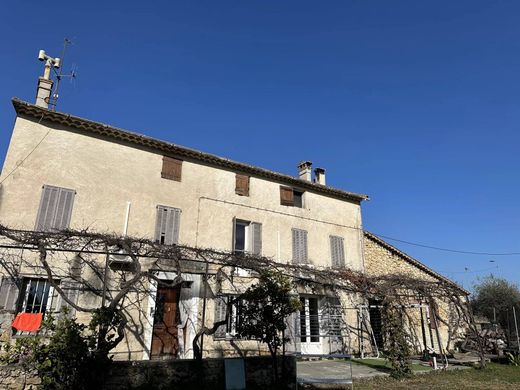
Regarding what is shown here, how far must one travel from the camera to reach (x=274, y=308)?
823cm

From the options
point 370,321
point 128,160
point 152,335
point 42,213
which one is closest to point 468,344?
point 370,321

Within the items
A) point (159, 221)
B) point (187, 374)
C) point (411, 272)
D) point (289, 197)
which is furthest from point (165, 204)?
point (411, 272)

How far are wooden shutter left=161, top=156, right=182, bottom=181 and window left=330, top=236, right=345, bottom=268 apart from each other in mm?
7268

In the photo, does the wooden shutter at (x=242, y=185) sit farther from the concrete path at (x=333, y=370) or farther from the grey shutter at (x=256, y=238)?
the concrete path at (x=333, y=370)

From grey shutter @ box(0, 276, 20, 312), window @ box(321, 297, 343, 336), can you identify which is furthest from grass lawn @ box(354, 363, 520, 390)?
grey shutter @ box(0, 276, 20, 312)

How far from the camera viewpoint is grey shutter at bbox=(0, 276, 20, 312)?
9.55 m

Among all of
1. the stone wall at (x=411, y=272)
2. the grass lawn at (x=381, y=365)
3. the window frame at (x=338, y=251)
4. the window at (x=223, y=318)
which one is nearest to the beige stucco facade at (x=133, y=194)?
the window frame at (x=338, y=251)

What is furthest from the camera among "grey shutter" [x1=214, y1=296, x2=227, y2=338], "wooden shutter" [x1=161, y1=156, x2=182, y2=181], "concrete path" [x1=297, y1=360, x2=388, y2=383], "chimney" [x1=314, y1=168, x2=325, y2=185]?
"chimney" [x1=314, y1=168, x2=325, y2=185]

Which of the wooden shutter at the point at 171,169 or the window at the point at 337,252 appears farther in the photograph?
the window at the point at 337,252

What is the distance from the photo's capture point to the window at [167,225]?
12.2 metres

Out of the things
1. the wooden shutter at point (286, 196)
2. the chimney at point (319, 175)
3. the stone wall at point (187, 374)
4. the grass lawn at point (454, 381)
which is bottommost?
the grass lawn at point (454, 381)

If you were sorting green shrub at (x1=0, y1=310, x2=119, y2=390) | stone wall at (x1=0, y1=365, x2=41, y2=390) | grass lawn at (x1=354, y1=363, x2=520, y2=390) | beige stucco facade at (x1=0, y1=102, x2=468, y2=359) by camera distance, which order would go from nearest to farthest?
green shrub at (x1=0, y1=310, x2=119, y2=390), stone wall at (x1=0, y1=365, x2=41, y2=390), grass lawn at (x1=354, y1=363, x2=520, y2=390), beige stucco facade at (x1=0, y1=102, x2=468, y2=359)

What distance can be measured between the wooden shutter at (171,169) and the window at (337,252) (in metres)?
7.27

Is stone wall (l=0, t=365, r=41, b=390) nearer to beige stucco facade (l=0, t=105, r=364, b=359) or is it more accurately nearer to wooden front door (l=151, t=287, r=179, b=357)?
beige stucco facade (l=0, t=105, r=364, b=359)
